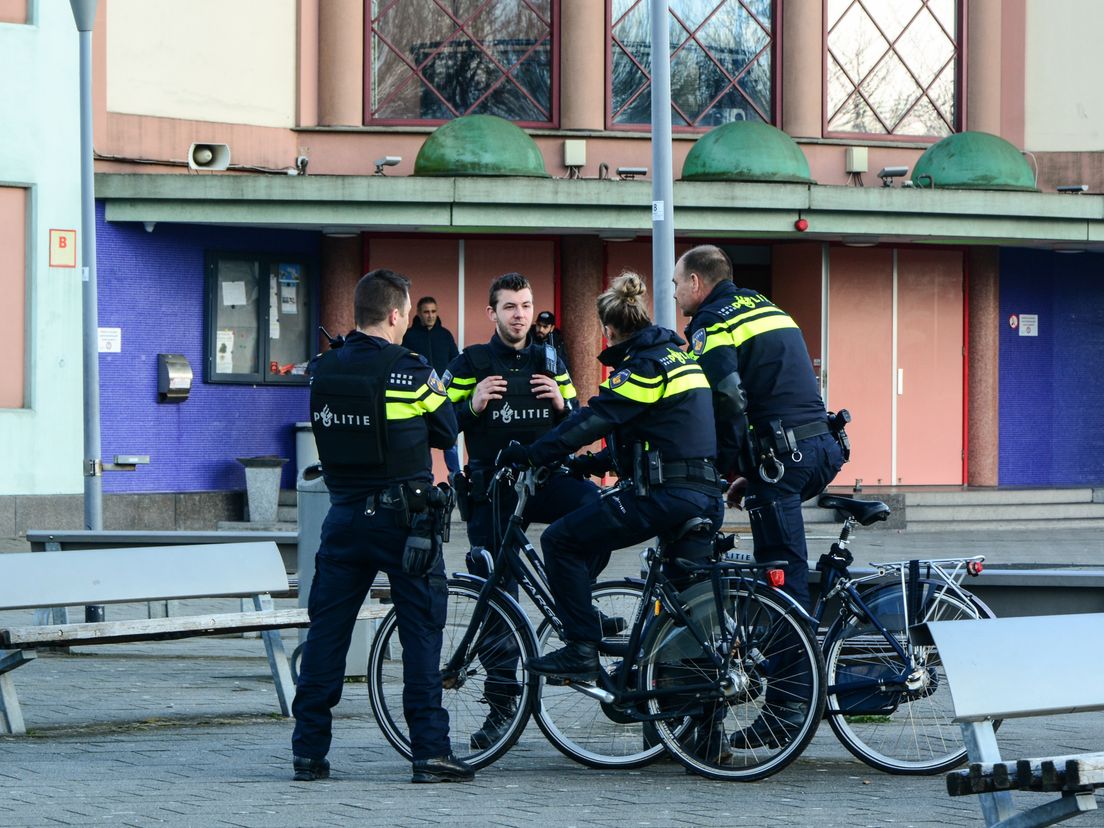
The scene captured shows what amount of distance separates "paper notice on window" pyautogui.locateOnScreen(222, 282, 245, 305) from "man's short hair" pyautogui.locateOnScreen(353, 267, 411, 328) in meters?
12.8

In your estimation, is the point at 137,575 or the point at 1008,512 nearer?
the point at 137,575

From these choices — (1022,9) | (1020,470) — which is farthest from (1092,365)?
(1022,9)

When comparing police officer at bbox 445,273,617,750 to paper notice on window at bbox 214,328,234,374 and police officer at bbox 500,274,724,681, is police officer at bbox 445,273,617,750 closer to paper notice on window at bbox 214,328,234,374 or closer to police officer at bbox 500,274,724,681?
police officer at bbox 500,274,724,681

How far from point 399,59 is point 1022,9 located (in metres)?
7.82

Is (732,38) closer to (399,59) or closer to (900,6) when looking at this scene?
(900,6)

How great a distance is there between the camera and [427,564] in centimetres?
668

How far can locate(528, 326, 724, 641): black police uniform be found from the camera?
6.82 meters

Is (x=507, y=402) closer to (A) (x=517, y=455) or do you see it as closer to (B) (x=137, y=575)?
(A) (x=517, y=455)

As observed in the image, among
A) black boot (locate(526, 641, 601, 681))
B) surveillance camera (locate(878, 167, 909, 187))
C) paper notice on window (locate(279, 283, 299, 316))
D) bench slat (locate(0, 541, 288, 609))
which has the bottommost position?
black boot (locate(526, 641, 601, 681))

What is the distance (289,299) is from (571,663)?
13.6m

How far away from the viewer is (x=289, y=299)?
19969mm

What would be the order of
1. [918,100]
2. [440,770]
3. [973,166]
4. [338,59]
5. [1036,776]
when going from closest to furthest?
[1036,776]
[440,770]
[338,59]
[973,166]
[918,100]

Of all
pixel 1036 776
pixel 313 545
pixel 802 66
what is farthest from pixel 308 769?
pixel 802 66

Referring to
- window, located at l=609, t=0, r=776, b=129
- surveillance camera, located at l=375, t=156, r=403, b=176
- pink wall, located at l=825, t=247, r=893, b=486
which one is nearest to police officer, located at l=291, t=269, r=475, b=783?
surveillance camera, located at l=375, t=156, r=403, b=176
